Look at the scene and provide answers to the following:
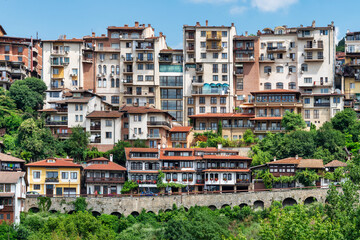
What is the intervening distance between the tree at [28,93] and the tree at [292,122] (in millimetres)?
36917

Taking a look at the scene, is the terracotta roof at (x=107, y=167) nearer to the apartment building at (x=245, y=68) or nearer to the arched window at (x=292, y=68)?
the apartment building at (x=245, y=68)

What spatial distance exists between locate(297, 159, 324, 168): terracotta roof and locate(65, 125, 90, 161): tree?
29080 millimetres

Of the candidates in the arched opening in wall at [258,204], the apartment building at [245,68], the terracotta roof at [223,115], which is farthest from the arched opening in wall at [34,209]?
the apartment building at [245,68]

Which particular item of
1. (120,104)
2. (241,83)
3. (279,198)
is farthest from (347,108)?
(120,104)

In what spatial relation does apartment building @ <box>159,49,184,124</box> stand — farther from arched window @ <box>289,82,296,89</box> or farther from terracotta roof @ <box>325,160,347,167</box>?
terracotta roof @ <box>325,160,347,167</box>

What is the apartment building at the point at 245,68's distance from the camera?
115 m

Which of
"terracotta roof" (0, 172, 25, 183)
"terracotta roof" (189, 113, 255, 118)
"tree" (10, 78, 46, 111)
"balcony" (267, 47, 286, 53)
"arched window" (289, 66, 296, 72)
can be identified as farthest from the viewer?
"balcony" (267, 47, 286, 53)

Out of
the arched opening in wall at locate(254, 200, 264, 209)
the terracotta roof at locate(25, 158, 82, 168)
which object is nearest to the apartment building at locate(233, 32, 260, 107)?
the arched opening in wall at locate(254, 200, 264, 209)

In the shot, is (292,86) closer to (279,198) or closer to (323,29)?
(323,29)

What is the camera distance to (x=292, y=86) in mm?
114125

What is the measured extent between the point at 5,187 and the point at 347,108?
2082 inches

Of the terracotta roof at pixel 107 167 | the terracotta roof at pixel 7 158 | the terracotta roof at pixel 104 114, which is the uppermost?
the terracotta roof at pixel 104 114

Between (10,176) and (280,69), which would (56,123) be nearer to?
(10,176)

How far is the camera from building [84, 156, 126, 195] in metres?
90.1
